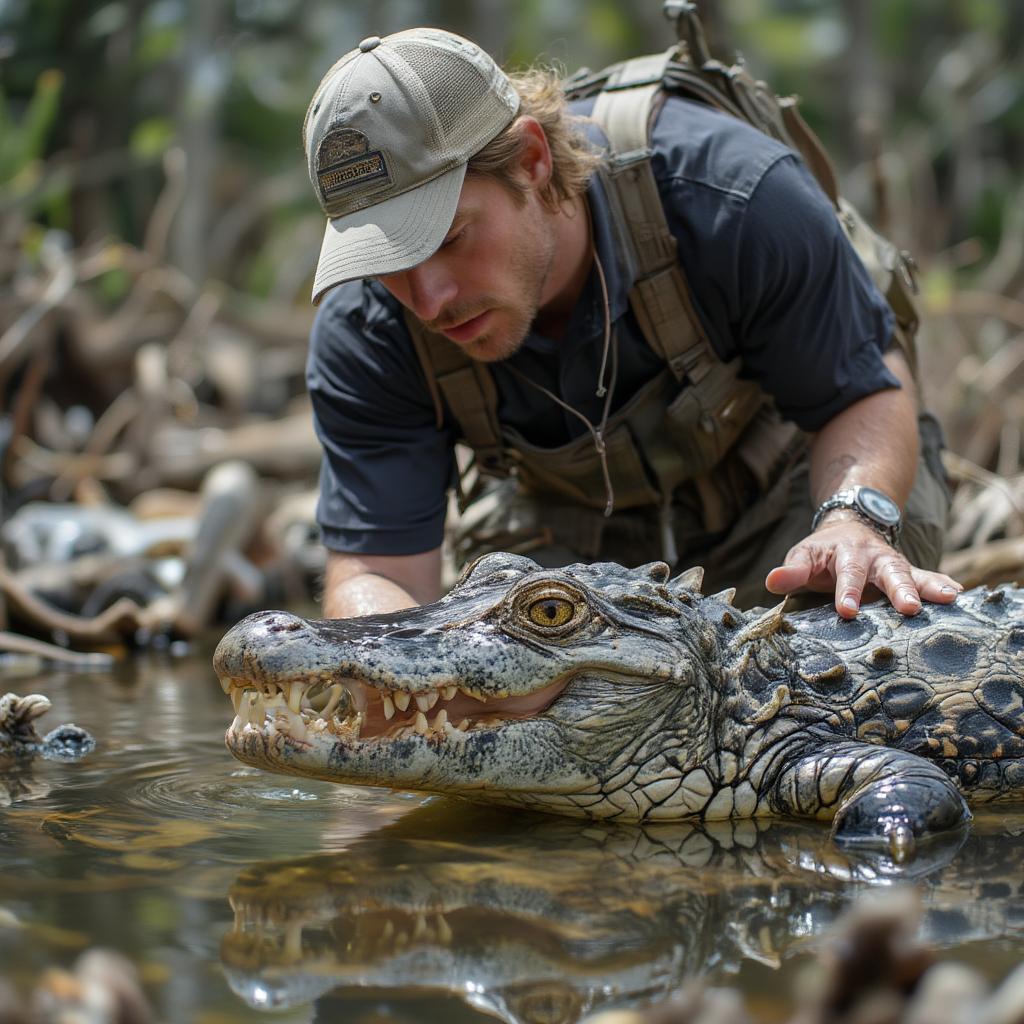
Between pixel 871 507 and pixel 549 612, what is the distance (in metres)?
1.01

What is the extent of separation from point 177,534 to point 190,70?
11.8 meters

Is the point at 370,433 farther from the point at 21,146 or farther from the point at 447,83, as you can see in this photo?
the point at 21,146

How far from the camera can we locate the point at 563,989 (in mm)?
1894

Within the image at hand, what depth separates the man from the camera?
10.9ft

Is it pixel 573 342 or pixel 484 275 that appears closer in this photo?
pixel 484 275

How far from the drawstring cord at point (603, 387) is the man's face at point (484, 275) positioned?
22cm

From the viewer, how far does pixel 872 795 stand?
8.95 ft

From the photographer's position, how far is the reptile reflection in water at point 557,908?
193 centimetres

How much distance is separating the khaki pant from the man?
0.05ft

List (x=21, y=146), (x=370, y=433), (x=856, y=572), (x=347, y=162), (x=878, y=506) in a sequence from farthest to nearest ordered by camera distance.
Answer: (x=21, y=146), (x=370, y=433), (x=878, y=506), (x=347, y=162), (x=856, y=572)

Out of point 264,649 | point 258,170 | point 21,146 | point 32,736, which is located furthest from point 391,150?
point 258,170

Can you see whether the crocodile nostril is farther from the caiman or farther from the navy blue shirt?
the navy blue shirt

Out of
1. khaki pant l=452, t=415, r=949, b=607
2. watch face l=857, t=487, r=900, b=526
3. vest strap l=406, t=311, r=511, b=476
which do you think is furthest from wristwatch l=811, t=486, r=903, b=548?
vest strap l=406, t=311, r=511, b=476

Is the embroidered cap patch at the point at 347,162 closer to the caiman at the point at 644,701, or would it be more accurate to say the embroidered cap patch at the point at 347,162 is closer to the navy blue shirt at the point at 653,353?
the navy blue shirt at the point at 653,353
